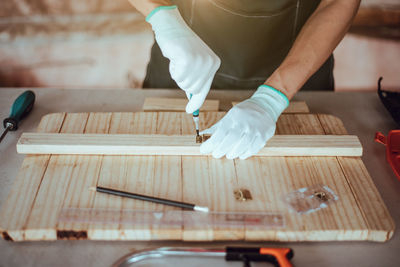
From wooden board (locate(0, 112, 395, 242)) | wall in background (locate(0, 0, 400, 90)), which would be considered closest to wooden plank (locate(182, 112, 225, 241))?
wooden board (locate(0, 112, 395, 242))

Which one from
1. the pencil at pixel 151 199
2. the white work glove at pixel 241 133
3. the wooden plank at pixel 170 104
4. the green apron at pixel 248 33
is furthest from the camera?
the green apron at pixel 248 33

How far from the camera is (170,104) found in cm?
138

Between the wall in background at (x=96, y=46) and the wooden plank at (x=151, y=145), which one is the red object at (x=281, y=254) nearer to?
the wooden plank at (x=151, y=145)

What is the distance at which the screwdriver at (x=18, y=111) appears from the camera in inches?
51.1

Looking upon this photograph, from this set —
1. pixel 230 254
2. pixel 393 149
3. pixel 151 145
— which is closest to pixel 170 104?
pixel 151 145

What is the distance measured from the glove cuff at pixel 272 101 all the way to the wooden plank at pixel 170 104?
0.21 meters

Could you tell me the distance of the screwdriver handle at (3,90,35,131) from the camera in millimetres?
1302

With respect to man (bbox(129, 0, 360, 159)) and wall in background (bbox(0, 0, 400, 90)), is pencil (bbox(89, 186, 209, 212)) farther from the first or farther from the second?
wall in background (bbox(0, 0, 400, 90))

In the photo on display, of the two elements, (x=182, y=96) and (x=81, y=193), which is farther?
(x=182, y=96)

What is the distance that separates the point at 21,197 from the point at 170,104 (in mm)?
628

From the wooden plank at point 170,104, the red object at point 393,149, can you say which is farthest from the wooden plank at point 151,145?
the wooden plank at point 170,104

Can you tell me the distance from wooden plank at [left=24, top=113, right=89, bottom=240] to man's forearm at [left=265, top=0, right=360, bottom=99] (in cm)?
73

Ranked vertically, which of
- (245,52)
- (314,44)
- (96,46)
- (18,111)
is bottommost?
(96,46)

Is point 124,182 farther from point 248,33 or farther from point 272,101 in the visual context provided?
point 248,33
